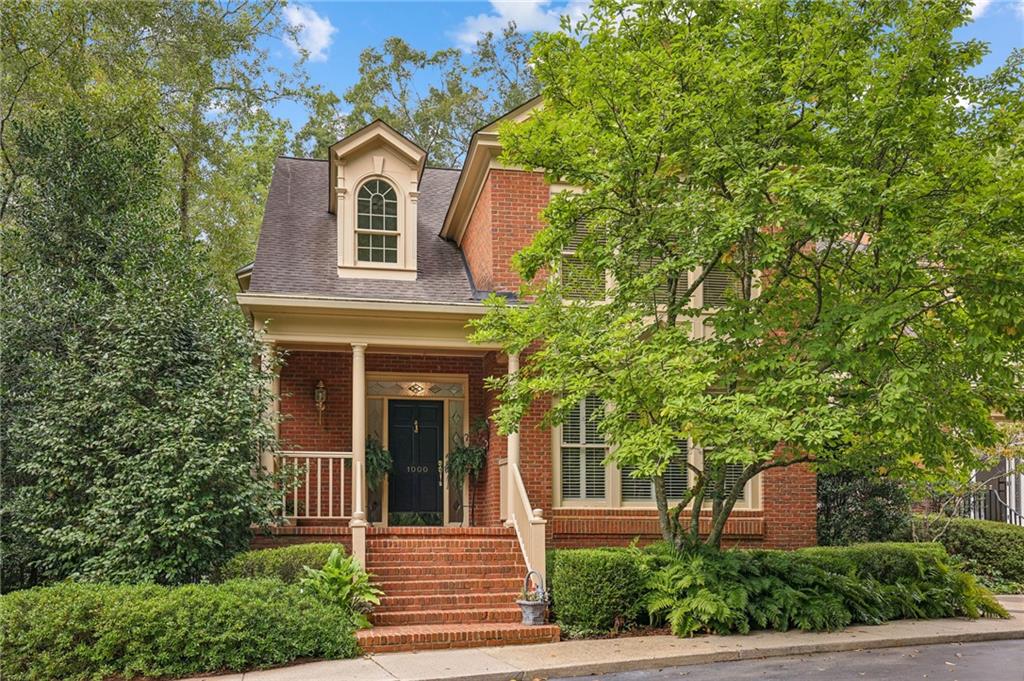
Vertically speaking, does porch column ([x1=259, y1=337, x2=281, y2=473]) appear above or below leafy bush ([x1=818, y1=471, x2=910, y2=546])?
above

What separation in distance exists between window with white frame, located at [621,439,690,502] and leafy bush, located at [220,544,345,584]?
4.83m

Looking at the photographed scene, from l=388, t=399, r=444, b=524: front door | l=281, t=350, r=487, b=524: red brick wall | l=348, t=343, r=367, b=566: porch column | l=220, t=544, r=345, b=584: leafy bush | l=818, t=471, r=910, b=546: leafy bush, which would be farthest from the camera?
l=818, t=471, r=910, b=546: leafy bush

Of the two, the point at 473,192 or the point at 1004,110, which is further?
the point at 473,192

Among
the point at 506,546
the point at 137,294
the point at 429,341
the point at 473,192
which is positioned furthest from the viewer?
the point at 473,192

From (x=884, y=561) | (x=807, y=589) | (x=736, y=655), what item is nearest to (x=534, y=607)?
(x=736, y=655)

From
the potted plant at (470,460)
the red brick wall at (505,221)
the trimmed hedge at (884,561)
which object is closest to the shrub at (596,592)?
the trimmed hedge at (884,561)

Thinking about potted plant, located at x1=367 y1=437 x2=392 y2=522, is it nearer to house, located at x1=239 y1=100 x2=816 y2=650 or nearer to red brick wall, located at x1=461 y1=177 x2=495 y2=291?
house, located at x1=239 y1=100 x2=816 y2=650

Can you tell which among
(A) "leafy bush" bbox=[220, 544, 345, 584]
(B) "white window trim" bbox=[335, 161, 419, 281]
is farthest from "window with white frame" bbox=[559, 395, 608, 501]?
(A) "leafy bush" bbox=[220, 544, 345, 584]

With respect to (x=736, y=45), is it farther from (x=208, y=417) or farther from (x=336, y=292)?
(x=208, y=417)

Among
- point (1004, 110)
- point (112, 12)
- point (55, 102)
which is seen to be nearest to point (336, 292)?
point (55, 102)

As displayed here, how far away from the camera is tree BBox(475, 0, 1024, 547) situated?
9023 mm

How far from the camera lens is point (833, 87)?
9.75m

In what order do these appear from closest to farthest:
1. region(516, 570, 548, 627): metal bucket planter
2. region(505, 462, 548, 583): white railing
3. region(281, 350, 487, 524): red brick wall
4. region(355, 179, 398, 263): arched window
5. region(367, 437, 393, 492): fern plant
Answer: region(516, 570, 548, 627): metal bucket planter < region(505, 462, 548, 583): white railing < region(367, 437, 393, 492): fern plant < region(281, 350, 487, 524): red brick wall < region(355, 179, 398, 263): arched window

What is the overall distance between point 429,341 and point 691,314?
→ 12.9 feet
